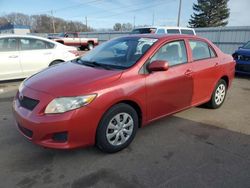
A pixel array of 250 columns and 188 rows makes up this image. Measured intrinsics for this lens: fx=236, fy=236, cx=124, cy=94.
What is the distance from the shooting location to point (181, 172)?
2.87 m

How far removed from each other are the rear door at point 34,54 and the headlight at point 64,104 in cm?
479

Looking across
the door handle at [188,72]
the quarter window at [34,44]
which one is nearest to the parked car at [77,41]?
the quarter window at [34,44]

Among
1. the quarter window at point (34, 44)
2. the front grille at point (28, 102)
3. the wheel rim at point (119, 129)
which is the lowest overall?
the wheel rim at point (119, 129)

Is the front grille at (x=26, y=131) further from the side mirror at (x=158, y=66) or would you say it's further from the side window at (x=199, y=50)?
the side window at (x=199, y=50)

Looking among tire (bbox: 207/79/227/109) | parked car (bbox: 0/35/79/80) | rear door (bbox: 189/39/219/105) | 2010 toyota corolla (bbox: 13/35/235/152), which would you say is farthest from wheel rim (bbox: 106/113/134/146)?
parked car (bbox: 0/35/79/80)

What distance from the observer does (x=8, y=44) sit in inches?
267

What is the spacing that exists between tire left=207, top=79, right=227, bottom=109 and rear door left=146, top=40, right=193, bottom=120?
3.22 ft

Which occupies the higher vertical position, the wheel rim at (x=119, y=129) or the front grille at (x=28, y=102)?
the front grille at (x=28, y=102)

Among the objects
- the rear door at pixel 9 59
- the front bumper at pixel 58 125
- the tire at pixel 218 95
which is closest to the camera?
the front bumper at pixel 58 125

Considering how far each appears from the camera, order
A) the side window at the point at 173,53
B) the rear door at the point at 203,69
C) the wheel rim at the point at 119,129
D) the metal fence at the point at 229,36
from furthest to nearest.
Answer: the metal fence at the point at 229,36 < the rear door at the point at 203,69 < the side window at the point at 173,53 < the wheel rim at the point at 119,129

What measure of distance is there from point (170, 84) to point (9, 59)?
5066 millimetres

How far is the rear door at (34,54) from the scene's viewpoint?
6.99 m

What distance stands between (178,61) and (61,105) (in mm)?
2154

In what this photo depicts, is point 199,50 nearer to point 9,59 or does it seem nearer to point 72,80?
point 72,80
